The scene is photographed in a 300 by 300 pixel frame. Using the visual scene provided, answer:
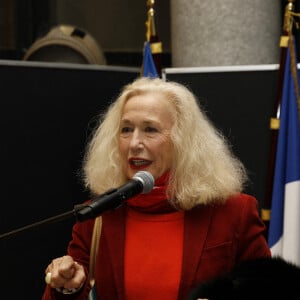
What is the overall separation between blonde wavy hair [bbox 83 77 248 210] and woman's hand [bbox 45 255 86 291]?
0.57 meters

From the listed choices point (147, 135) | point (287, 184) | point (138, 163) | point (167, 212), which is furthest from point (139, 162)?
point (287, 184)

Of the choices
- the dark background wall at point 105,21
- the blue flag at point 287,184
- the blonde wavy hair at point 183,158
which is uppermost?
the dark background wall at point 105,21

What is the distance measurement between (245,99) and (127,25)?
3.22 metres

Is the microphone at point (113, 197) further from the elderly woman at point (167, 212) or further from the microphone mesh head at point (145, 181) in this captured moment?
the elderly woman at point (167, 212)

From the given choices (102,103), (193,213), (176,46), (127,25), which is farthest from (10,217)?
(127,25)

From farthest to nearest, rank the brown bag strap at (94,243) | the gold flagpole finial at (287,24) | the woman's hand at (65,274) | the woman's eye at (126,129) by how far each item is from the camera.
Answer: the gold flagpole finial at (287,24) < the woman's eye at (126,129) < the brown bag strap at (94,243) < the woman's hand at (65,274)

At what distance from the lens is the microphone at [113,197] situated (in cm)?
204

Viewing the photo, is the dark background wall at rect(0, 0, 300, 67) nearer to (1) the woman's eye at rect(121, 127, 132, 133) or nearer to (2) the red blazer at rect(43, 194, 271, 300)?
(1) the woman's eye at rect(121, 127, 132, 133)

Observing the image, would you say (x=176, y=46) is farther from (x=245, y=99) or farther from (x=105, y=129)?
(x=105, y=129)

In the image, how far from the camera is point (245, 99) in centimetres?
514

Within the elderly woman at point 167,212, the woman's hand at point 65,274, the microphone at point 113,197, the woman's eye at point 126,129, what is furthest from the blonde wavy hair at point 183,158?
the microphone at point 113,197

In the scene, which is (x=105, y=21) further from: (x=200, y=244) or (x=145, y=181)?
(x=145, y=181)

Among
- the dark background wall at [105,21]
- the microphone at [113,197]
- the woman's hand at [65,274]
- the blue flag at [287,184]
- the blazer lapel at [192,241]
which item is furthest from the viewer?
the dark background wall at [105,21]

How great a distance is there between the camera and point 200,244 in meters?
3.00
